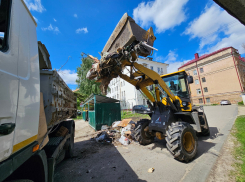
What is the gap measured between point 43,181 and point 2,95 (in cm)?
134

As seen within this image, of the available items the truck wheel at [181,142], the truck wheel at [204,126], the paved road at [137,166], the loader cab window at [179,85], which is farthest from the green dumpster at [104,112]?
the truck wheel at [181,142]

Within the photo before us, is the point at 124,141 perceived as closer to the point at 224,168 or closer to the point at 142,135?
the point at 142,135

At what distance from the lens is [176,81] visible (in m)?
5.30

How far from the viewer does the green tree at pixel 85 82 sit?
24.3 meters

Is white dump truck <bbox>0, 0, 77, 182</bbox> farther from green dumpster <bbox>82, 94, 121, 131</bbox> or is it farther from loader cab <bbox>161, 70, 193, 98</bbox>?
green dumpster <bbox>82, 94, 121, 131</bbox>

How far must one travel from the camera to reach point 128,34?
2.81 metres

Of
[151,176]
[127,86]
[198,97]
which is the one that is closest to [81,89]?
[127,86]

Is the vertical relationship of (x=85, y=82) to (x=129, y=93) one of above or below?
above

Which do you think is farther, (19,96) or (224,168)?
(224,168)

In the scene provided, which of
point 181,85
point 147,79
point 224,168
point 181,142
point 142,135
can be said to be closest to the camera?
point 224,168

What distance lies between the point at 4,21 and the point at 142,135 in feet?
16.0

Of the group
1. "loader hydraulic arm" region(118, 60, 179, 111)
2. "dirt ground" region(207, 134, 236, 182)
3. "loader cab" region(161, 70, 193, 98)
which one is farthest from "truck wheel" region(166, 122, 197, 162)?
"loader cab" region(161, 70, 193, 98)

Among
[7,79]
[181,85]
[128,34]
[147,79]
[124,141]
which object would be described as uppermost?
[128,34]

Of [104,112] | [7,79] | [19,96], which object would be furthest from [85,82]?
[7,79]
